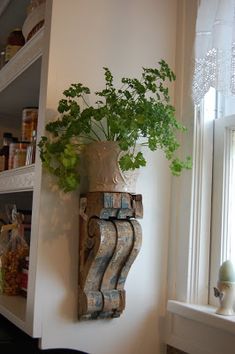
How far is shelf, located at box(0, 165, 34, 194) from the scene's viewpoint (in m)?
1.32

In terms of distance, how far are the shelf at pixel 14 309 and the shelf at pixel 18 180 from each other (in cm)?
40

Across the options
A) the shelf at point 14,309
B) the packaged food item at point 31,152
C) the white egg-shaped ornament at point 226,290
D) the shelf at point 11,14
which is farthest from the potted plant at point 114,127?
→ the shelf at point 11,14

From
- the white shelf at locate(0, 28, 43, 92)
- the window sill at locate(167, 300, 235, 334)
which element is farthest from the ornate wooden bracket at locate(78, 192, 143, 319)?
the white shelf at locate(0, 28, 43, 92)

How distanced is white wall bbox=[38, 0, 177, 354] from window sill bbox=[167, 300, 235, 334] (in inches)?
3.7

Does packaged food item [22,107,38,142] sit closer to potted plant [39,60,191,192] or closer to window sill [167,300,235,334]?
potted plant [39,60,191,192]

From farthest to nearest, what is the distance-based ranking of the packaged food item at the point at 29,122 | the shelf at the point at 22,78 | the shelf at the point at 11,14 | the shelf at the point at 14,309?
1. the shelf at the point at 11,14
2. the packaged food item at the point at 29,122
3. the shelf at the point at 22,78
4. the shelf at the point at 14,309

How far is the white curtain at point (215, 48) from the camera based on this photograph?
1.11 meters

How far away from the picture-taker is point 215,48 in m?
1.13

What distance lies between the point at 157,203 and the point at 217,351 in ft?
1.58

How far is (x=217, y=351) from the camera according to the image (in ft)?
3.78

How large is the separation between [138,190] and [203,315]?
43cm

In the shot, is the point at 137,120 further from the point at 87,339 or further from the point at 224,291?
the point at 87,339

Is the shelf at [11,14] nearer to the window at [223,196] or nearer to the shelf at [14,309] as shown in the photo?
the window at [223,196]

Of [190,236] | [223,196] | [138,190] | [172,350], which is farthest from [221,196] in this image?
[172,350]
